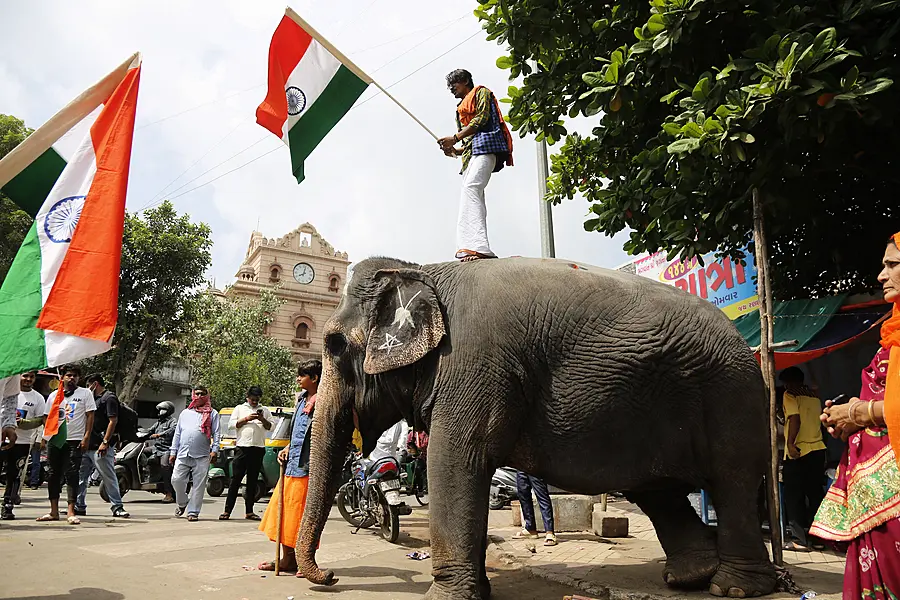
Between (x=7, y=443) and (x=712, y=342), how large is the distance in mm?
8132

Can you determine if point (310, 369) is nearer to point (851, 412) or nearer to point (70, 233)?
point (70, 233)

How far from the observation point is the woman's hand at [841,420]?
9.62 feet

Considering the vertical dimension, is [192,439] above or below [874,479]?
above

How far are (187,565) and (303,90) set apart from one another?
473cm

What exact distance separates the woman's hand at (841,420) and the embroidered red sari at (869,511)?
12cm

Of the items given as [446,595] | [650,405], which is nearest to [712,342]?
[650,405]

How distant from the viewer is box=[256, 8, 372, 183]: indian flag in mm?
7258

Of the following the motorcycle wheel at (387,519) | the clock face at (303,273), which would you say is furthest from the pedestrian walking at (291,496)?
the clock face at (303,273)

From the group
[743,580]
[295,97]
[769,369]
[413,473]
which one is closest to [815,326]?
[769,369]

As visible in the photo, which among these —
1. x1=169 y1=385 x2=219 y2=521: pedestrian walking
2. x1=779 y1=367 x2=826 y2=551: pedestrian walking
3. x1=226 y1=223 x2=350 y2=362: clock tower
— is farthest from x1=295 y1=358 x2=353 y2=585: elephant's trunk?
x1=226 y1=223 x2=350 y2=362: clock tower

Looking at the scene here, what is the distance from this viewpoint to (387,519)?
26.3ft

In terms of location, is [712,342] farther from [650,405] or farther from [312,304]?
[312,304]

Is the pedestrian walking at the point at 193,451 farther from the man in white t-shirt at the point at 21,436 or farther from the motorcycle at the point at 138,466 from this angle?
the motorcycle at the point at 138,466

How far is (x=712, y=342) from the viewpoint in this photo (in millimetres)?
4402
